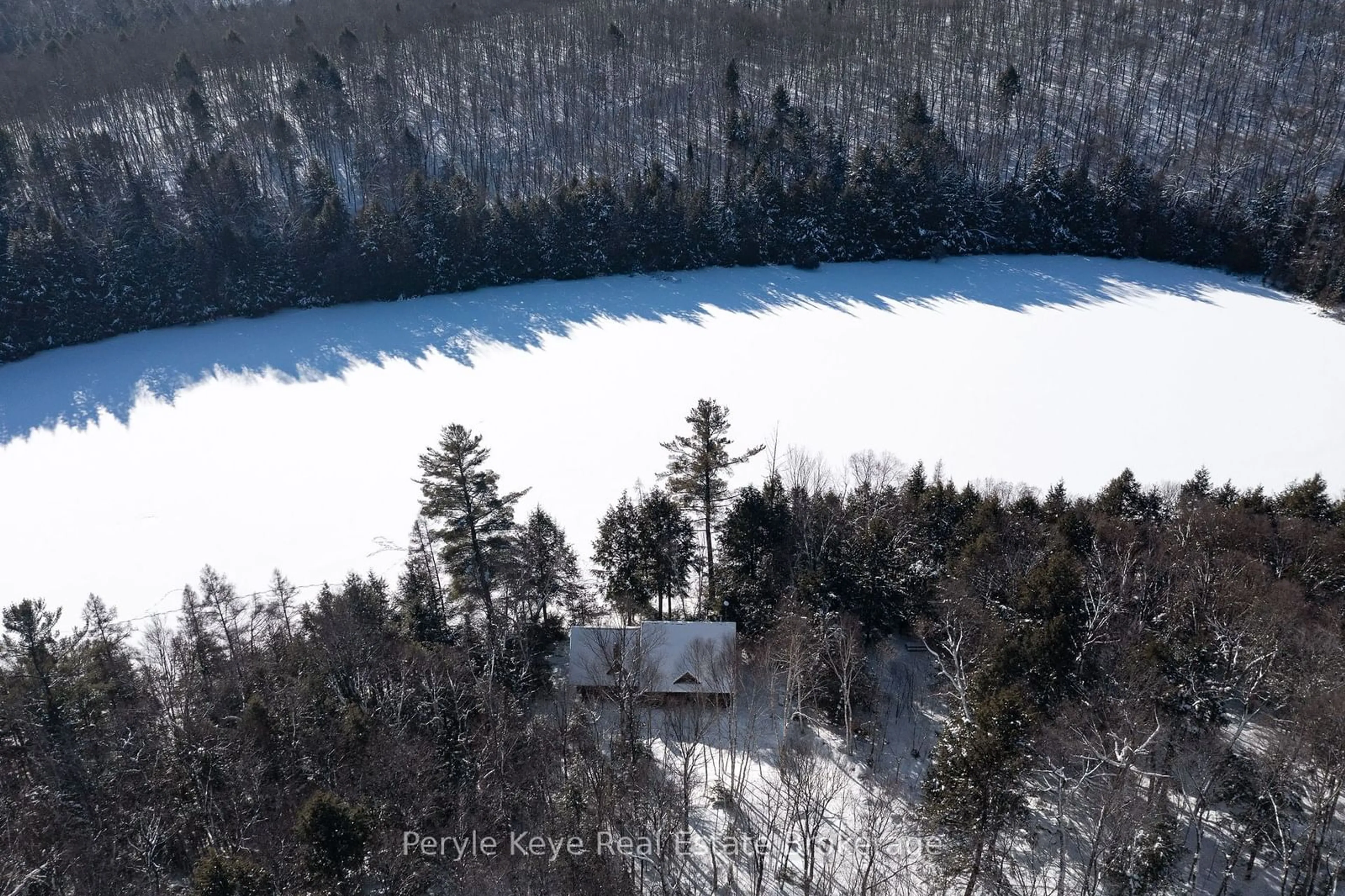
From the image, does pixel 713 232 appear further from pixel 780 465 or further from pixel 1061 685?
pixel 1061 685

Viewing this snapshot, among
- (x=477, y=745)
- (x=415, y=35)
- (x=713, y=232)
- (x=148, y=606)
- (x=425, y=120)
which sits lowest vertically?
(x=148, y=606)

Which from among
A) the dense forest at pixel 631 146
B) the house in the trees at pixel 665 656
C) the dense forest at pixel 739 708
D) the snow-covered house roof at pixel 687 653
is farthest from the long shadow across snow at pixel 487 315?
the snow-covered house roof at pixel 687 653

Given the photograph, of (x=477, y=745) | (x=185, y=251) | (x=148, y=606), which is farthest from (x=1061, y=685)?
(x=185, y=251)

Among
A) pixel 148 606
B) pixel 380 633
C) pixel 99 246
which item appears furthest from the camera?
pixel 99 246

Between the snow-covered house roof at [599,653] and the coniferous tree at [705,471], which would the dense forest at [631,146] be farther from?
the snow-covered house roof at [599,653]

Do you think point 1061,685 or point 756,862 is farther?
point 1061,685

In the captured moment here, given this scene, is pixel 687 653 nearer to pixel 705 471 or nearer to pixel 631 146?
pixel 705 471

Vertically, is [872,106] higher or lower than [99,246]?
higher
